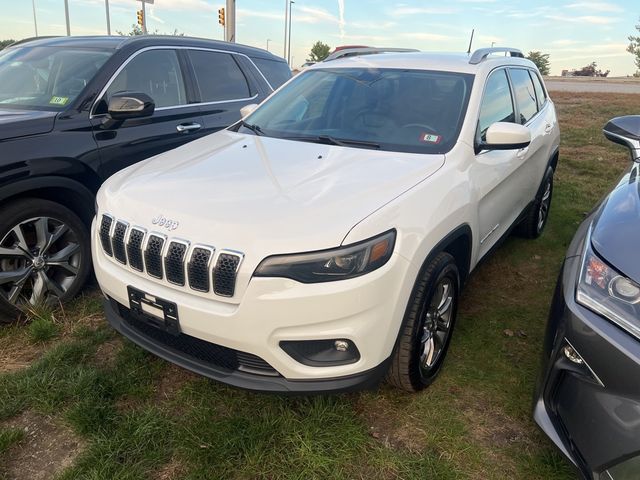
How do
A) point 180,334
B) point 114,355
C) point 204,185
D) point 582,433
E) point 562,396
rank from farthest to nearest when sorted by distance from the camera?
point 114,355 → point 204,185 → point 180,334 → point 562,396 → point 582,433

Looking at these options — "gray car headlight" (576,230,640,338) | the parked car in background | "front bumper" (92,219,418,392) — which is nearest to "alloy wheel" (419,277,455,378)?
"front bumper" (92,219,418,392)

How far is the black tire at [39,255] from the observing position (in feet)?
10.0

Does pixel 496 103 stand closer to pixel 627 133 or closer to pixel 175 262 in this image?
pixel 627 133

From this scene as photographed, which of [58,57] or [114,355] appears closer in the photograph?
[114,355]

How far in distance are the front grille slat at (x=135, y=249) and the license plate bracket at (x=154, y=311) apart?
0.11 meters

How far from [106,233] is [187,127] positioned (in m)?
1.90

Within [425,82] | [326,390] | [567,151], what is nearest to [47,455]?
[326,390]

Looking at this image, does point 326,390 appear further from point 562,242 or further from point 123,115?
point 562,242

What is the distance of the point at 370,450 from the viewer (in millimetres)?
2311

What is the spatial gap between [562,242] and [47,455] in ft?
15.1

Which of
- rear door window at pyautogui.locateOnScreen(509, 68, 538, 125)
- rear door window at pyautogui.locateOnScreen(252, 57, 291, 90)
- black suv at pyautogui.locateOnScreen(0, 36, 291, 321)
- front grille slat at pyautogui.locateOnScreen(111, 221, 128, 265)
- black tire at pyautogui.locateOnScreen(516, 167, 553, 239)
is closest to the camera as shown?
front grille slat at pyautogui.locateOnScreen(111, 221, 128, 265)

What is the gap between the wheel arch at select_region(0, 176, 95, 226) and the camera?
2.97 m

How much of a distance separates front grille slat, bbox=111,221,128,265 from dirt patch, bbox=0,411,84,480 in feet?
2.84

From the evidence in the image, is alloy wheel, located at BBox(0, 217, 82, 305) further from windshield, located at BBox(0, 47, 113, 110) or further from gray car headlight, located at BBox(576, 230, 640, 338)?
gray car headlight, located at BBox(576, 230, 640, 338)
